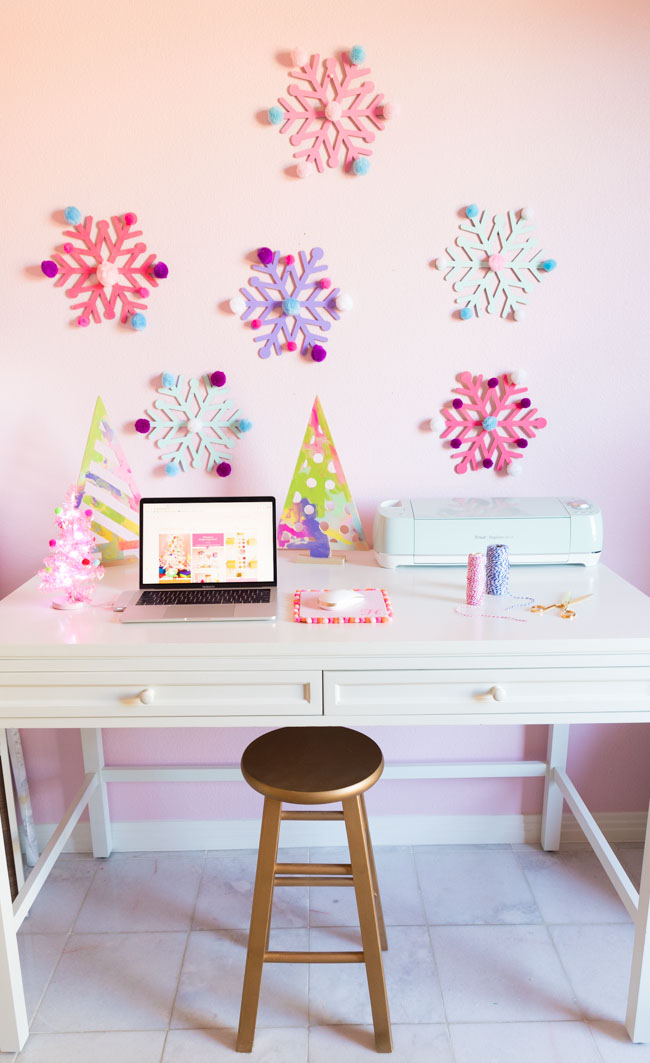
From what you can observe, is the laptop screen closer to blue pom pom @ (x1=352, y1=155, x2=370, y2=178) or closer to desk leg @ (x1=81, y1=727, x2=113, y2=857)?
desk leg @ (x1=81, y1=727, x2=113, y2=857)

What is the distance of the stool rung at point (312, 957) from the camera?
1.48 meters

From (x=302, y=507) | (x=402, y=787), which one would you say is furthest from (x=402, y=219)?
(x=402, y=787)

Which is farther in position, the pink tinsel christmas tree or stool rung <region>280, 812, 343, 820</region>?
stool rung <region>280, 812, 343, 820</region>

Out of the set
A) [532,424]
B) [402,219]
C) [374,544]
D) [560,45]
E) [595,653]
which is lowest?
[595,653]

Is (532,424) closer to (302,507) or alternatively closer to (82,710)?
(302,507)

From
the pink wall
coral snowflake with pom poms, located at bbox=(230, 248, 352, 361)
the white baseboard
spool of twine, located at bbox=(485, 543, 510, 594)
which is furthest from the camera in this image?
the white baseboard

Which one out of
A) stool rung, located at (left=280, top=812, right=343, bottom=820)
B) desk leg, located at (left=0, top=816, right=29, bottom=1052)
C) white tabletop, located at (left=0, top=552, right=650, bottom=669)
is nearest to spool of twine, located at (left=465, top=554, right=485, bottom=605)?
white tabletop, located at (left=0, top=552, right=650, bottom=669)

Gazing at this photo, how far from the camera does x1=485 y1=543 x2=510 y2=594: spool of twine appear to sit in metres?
1.56

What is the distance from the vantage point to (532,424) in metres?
1.88

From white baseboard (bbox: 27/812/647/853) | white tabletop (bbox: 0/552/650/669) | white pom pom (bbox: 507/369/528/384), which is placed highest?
white pom pom (bbox: 507/369/528/384)

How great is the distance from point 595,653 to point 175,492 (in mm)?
1081

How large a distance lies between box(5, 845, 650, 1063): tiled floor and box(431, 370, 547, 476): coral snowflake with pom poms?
1.11m

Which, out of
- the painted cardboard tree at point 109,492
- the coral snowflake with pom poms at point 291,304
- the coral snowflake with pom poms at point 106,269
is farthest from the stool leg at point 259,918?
the coral snowflake with pom poms at point 106,269

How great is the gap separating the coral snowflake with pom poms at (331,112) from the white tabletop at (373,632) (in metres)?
1.02
